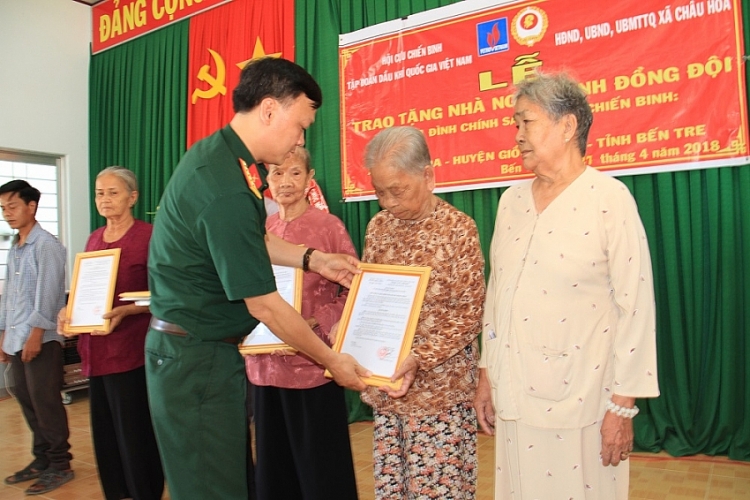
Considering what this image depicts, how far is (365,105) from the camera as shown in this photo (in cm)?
451

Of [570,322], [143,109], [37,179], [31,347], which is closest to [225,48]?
[143,109]

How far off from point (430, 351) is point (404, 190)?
0.49 meters

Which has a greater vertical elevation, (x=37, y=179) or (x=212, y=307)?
(x=37, y=179)

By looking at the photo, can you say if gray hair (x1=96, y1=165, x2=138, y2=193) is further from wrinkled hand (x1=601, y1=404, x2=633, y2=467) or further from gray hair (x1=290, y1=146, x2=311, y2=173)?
wrinkled hand (x1=601, y1=404, x2=633, y2=467)

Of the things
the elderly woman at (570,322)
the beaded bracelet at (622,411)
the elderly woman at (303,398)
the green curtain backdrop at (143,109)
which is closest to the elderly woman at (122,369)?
the elderly woman at (303,398)

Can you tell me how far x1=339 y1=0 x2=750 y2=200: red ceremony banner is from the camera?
3.22 metres

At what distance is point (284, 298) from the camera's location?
2137 millimetres

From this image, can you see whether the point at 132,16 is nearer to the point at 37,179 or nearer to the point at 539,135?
the point at 37,179

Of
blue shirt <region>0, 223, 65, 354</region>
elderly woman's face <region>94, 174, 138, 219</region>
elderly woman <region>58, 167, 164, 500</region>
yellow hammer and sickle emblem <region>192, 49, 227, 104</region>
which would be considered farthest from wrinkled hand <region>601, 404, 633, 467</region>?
yellow hammer and sickle emblem <region>192, 49, 227, 104</region>

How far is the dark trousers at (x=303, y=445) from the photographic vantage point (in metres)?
2.18

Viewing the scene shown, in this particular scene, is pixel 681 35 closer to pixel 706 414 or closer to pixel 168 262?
pixel 706 414

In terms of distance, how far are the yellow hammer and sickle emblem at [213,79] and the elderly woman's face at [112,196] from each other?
2810 millimetres

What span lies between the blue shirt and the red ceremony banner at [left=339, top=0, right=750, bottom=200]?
6.86ft

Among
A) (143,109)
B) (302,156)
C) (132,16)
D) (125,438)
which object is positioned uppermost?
(132,16)
